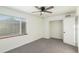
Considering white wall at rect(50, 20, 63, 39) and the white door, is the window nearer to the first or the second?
the white door

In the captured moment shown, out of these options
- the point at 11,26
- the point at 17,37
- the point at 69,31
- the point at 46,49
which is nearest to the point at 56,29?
the point at 69,31

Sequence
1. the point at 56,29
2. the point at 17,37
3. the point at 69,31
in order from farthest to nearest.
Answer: the point at 56,29, the point at 69,31, the point at 17,37

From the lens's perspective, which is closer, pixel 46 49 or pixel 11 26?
pixel 46 49

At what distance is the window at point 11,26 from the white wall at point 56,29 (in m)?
3.55

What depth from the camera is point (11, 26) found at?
12.7 feet

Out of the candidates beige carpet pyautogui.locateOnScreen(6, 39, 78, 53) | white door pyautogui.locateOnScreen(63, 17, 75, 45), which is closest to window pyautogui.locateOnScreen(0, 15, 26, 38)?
beige carpet pyautogui.locateOnScreen(6, 39, 78, 53)

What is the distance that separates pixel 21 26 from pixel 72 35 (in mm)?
3638

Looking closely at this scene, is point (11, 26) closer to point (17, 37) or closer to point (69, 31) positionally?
point (17, 37)

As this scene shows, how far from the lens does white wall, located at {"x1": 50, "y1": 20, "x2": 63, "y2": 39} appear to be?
6.34 m

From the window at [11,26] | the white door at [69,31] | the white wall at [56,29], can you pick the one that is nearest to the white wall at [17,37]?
the window at [11,26]

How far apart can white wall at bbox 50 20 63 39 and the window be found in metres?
3.55

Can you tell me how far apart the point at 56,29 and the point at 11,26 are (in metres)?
4.64

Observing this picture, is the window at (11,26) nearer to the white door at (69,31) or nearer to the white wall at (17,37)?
the white wall at (17,37)
